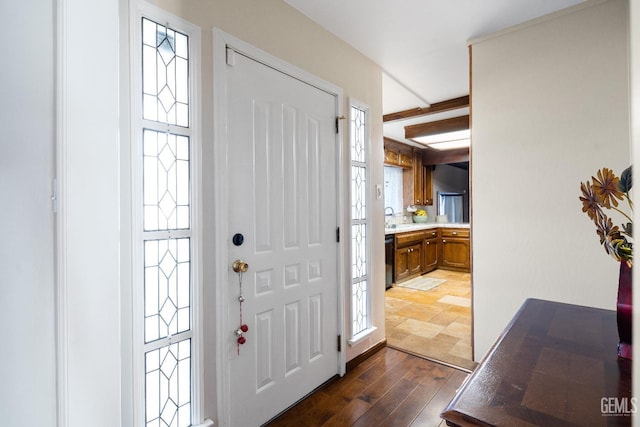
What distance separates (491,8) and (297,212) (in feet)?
5.86

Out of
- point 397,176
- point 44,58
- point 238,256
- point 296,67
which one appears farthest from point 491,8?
point 397,176

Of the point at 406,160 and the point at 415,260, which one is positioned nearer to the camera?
the point at 415,260

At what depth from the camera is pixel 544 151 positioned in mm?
2096

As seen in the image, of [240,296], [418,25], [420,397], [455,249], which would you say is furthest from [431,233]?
[240,296]

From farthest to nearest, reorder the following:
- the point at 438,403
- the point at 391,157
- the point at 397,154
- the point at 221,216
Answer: the point at 397,154
the point at 391,157
the point at 438,403
the point at 221,216

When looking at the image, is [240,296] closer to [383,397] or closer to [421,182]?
[383,397]

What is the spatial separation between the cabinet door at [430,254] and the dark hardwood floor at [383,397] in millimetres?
3198

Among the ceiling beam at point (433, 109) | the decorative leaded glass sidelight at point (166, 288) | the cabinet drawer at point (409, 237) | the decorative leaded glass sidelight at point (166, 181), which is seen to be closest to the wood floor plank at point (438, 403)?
the decorative leaded glass sidelight at point (166, 288)

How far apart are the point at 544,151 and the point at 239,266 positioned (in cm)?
211

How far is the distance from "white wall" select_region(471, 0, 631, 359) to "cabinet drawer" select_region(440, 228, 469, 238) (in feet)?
11.2

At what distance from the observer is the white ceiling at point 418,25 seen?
1.92m

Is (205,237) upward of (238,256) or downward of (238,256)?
upward

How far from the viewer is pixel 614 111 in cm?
188

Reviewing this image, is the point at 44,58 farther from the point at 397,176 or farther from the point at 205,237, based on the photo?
the point at 397,176
